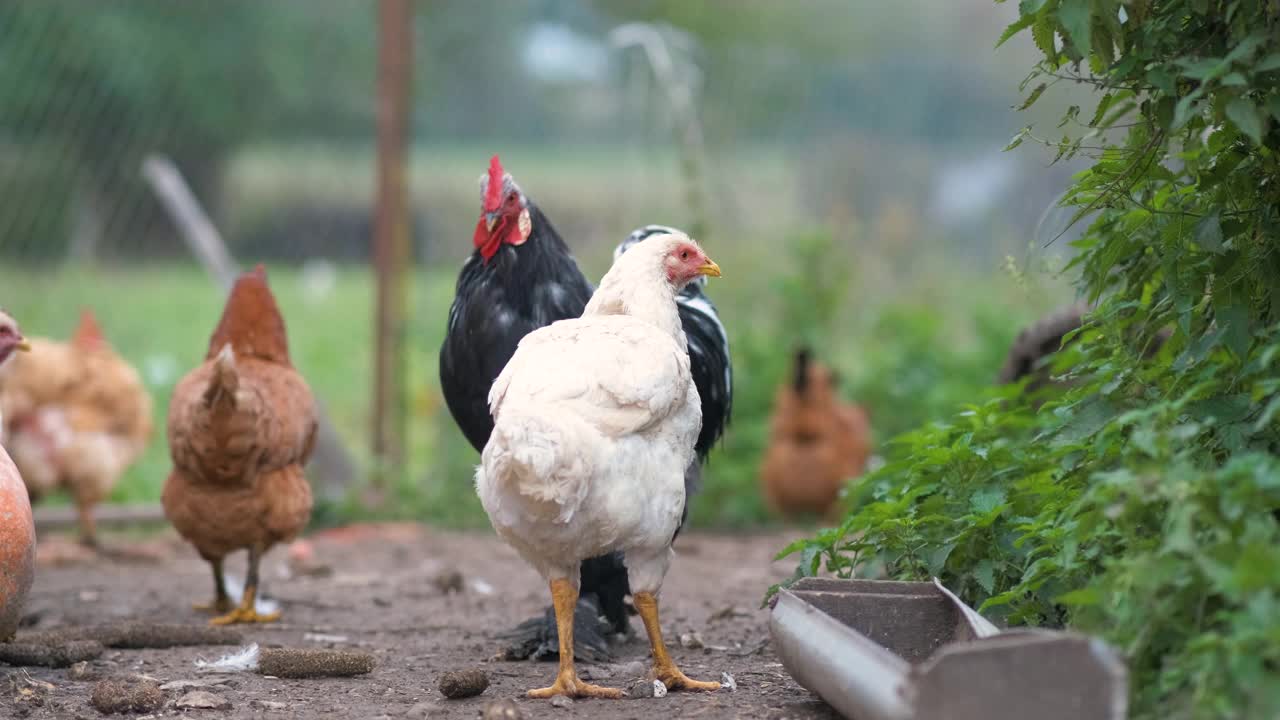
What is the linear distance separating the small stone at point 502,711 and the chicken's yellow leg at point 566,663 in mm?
251

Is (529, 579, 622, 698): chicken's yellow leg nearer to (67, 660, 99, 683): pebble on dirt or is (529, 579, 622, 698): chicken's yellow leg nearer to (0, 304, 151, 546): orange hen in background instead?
(67, 660, 99, 683): pebble on dirt

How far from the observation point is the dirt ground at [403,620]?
11.1 feet

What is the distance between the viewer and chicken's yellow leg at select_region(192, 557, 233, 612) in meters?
5.12

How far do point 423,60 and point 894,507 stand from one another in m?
6.10

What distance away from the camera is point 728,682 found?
140 inches

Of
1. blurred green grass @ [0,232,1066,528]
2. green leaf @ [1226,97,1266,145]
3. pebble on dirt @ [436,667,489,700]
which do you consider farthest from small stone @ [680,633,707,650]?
blurred green grass @ [0,232,1066,528]

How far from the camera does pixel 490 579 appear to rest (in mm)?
5984

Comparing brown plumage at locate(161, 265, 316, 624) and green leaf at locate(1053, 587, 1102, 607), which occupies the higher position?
brown plumage at locate(161, 265, 316, 624)

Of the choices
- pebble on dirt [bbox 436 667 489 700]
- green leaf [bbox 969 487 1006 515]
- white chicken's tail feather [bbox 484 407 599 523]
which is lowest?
pebble on dirt [bbox 436 667 489 700]

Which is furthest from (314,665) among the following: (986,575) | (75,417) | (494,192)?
(75,417)

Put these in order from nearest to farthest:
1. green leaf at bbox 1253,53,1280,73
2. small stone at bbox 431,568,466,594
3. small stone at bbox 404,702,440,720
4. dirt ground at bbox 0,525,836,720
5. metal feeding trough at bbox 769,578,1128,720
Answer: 1. metal feeding trough at bbox 769,578,1128,720
2. green leaf at bbox 1253,53,1280,73
3. small stone at bbox 404,702,440,720
4. dirt ground at bbox 0,525,836,720
5. small stone at bbox 431,568,466,594

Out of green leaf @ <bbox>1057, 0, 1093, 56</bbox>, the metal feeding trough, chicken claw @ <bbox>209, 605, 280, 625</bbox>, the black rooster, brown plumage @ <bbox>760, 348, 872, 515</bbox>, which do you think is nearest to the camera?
the metal feeding trough

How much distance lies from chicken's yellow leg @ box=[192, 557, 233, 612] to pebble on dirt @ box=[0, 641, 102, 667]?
3.77 feet

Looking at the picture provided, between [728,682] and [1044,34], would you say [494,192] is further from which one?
[1044,34]
